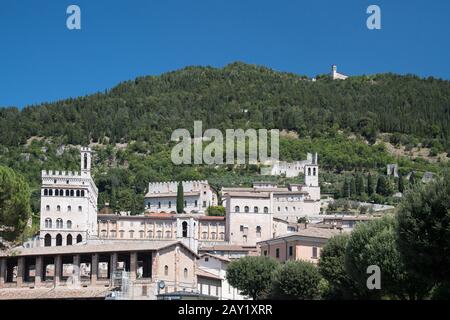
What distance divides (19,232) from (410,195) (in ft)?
75.3

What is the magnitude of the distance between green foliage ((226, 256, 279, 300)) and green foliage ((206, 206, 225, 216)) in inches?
2260

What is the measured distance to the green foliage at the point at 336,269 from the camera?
50812 millimetres

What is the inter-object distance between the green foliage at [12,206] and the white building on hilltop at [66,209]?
5848cm

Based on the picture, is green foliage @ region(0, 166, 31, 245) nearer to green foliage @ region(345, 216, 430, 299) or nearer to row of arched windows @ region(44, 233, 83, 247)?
green foliage @ region(345, 216, 430, 299)

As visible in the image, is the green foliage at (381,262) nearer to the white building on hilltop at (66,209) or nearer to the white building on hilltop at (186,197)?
the white building on hilltop at (66,209)

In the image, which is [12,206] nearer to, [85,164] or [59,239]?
[59,239]

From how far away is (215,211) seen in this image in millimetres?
126562

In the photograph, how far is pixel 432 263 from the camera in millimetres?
36656

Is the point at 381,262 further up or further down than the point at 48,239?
further up

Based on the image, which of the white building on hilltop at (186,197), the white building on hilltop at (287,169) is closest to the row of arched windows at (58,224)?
the white building on hilltop at (186,197)

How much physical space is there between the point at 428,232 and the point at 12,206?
23686 mm

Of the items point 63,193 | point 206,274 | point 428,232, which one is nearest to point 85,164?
point 63,193
